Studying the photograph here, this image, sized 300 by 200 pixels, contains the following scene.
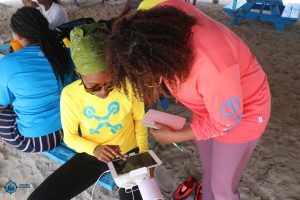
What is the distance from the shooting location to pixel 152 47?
0.77m

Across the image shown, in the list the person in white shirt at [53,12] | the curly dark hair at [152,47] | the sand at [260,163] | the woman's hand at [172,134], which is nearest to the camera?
the curly dark hair at [152,47]

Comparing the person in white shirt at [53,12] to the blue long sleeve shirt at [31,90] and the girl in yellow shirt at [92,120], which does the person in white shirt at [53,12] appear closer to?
the blue long sleeve shirt at [31,90]

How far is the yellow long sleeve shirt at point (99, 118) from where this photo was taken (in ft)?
4.40

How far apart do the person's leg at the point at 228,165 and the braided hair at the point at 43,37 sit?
999mm

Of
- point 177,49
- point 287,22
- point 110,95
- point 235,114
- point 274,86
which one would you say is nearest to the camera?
point 177,49

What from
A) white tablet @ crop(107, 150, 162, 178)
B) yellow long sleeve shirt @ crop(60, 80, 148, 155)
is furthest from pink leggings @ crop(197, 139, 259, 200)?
yellow long sleeve shirt @ crop(60, 80, 148, 155)

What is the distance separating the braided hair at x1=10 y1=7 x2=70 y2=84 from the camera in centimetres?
159

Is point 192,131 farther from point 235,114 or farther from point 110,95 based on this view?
point 110,95

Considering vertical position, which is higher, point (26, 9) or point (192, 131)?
point (26, 9)

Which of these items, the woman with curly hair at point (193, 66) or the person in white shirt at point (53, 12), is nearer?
the woman with curly hair at point (193, 66)

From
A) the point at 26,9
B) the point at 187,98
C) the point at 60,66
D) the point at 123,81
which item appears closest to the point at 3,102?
the point at 60,66

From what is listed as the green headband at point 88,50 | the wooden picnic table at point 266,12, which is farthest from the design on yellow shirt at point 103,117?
the wooden picnic table at point 266,12

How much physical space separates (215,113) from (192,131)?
6.9 inches

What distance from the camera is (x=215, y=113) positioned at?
0.93 metres
